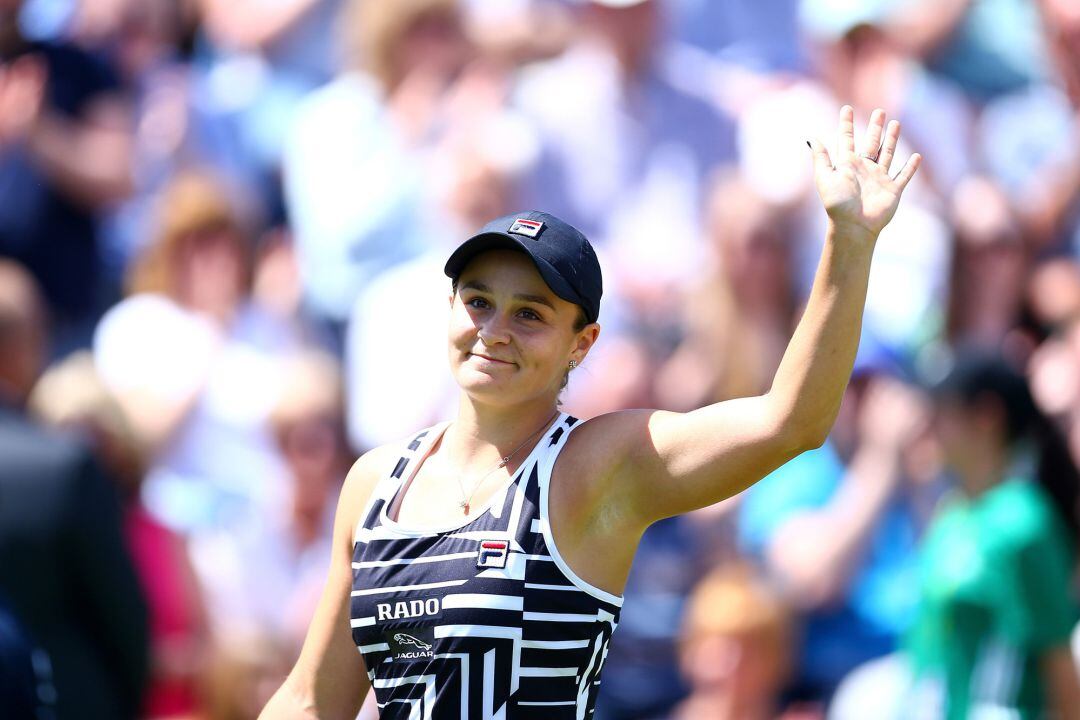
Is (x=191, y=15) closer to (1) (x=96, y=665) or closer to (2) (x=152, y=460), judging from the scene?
(2) (x=152, y=460)

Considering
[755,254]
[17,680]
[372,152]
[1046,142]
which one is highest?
[372,152]

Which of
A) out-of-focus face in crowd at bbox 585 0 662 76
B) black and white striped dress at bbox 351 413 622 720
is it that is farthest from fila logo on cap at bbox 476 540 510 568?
out-of-focus face in crowd at bbox 585 0 662 76

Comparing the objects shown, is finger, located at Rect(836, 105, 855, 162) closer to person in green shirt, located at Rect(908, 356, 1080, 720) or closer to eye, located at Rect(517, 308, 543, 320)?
eye, located at Rect(517, 308, 543, 320)

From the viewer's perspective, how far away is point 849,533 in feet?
21.6

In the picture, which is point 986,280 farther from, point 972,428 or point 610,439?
point 610,439

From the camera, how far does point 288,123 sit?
27.3 ft

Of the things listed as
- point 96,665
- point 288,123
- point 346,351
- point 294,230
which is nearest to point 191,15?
point 288,123

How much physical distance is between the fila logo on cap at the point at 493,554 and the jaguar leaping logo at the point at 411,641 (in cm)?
18

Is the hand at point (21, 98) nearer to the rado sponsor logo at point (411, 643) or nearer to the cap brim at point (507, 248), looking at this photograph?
the cap brim at point (507, 248)

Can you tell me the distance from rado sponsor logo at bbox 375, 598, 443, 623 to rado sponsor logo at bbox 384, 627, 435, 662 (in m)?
0.03

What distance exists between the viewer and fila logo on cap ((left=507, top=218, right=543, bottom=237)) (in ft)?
10.5

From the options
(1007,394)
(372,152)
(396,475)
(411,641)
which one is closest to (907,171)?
(396,475)

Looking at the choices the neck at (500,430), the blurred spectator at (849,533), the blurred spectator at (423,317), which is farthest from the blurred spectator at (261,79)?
the neck at (500,430)

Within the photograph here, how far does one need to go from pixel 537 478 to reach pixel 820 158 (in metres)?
0.81
